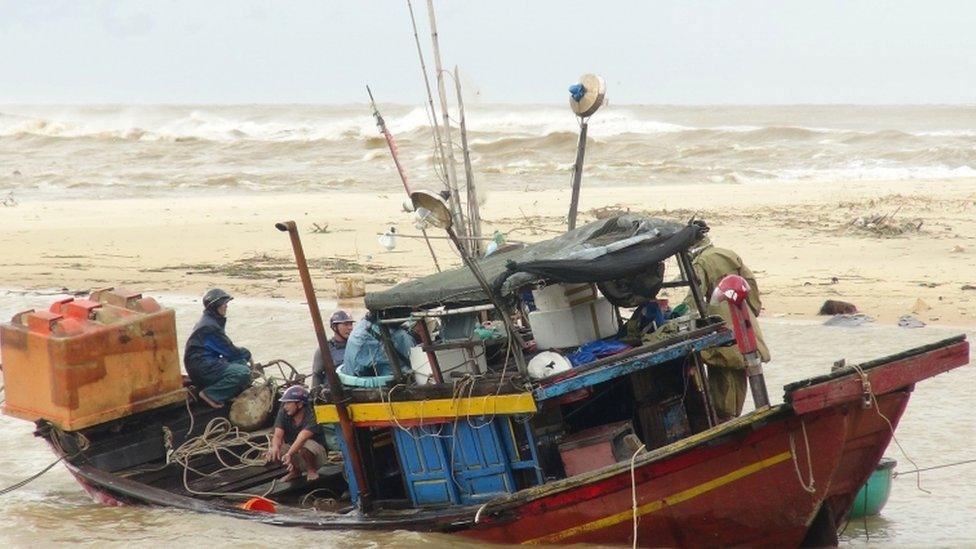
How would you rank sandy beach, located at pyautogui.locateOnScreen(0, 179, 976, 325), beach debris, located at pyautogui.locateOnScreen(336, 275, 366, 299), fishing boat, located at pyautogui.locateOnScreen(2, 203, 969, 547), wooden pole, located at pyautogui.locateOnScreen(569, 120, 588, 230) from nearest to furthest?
1. fishing boat, located at pyautogui.locateOnScreen(2, 203, 969, 547)
2. wooden pole, located at pyautogui.locateOnScreen(569, 120, 588, 230)
3. sandy beach, located at pyautogui.locateOnScreen(0, 179, 976, 325)
4. beach debris, located at pyautogui.locateOnScreen(336, 275, 366, 299)

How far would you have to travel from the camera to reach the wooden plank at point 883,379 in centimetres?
684

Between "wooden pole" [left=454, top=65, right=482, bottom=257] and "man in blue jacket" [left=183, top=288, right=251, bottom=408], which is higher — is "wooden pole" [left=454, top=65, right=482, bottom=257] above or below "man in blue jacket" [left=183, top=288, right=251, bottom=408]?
above

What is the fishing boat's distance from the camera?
7.14m

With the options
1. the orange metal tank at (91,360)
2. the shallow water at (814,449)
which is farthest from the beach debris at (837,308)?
the orange metal tank at (91,360)

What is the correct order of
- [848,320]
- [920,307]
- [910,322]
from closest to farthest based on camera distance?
[910,322]
[848,320]
[920,307]

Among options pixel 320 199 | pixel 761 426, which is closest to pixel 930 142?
pixel 320 199

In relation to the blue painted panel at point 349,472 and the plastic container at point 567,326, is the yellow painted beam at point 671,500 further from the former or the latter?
the blue painted panel at point 349,472

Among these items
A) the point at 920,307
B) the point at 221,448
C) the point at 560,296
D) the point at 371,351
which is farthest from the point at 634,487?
the point at 920,307

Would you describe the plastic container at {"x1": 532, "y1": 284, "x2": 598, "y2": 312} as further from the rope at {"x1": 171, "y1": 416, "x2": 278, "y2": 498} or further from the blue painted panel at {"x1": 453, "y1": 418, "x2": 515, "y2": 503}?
the rope at {"x1": 171, "y1": 416, "x2": 278, "y2": 498}

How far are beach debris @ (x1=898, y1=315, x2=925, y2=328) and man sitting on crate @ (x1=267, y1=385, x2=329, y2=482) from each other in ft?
21.2

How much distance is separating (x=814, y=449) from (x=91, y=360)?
15.9 ft

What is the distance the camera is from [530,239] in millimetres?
19641

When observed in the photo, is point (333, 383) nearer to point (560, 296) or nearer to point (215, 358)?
point (560, 296)

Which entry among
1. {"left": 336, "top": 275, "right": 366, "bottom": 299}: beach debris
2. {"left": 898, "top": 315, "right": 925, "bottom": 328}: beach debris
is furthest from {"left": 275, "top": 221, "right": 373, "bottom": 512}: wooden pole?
{"left": 336, "top": 275, "right": 366, "bottom": 299}: beach debris
